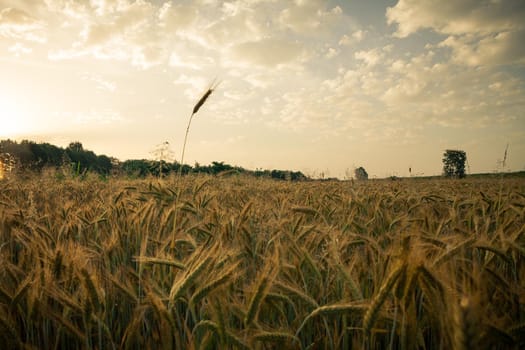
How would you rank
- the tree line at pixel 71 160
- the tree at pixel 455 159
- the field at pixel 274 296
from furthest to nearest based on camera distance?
the tree at pixel 455 159
the tree line at pixel 71 160
the field at pixel 274 296

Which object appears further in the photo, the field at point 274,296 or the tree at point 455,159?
the tree at point 455,159

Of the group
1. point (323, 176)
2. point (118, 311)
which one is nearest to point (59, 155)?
point (323, 176)

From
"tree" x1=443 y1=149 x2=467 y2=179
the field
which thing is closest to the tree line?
the field

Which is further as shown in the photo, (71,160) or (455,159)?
(455,159)

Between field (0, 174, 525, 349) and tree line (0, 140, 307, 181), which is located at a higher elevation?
tree line (0, 140, 307, 181)

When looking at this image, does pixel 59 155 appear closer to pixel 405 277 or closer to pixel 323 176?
pixel 323 176

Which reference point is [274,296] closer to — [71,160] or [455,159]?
[71,160]

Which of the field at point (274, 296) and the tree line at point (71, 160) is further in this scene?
the tree line at point (71, 160)

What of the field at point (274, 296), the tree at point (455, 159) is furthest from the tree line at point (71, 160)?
the tree at point (455, 159)

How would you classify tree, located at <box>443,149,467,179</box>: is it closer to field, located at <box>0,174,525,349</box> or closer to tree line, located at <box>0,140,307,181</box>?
tree line, located at <box>0,140,307,181</box>

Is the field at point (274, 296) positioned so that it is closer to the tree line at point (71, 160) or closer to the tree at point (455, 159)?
the tree line at point (71, 160)

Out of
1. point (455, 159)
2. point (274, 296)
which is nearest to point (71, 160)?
point (274, 296)

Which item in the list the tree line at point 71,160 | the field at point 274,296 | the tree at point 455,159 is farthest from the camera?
the tree at point 455,159

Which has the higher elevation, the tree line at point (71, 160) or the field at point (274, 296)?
the tree line at point (71, 160)
